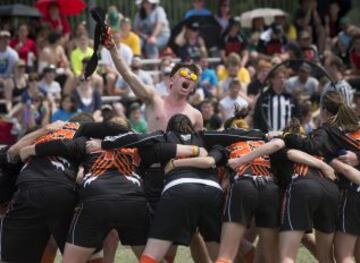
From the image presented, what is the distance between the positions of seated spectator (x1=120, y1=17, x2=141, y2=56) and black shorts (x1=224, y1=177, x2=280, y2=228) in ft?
29.1

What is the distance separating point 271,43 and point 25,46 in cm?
430

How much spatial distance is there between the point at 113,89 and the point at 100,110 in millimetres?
1403

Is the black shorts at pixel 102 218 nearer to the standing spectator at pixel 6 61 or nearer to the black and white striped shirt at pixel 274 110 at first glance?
the black and white striped shirt at pixel 274 110

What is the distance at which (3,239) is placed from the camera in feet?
29.9

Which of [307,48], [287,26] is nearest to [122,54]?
[307,48]

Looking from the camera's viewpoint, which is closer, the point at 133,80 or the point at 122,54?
the point at 133,80

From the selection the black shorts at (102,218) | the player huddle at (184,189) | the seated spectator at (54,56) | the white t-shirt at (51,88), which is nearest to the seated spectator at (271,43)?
the seated spectator at (54,56)

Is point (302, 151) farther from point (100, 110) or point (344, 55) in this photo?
point (344, 55)

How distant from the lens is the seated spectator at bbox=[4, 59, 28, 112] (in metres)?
16.0

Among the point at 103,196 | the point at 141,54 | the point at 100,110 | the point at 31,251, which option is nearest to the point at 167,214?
the point at 103,196

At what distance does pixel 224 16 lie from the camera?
64.4 feet

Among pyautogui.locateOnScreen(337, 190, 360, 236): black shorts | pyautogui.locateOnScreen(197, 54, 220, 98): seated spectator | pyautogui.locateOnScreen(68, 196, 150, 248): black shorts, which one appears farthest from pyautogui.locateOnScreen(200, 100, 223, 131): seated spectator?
pyautogui.locateOnScreen(68, 196, 150, 248): black shorts

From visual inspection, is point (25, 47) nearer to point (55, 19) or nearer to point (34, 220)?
point (55, 19)

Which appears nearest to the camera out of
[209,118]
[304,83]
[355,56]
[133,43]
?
[209,118]
